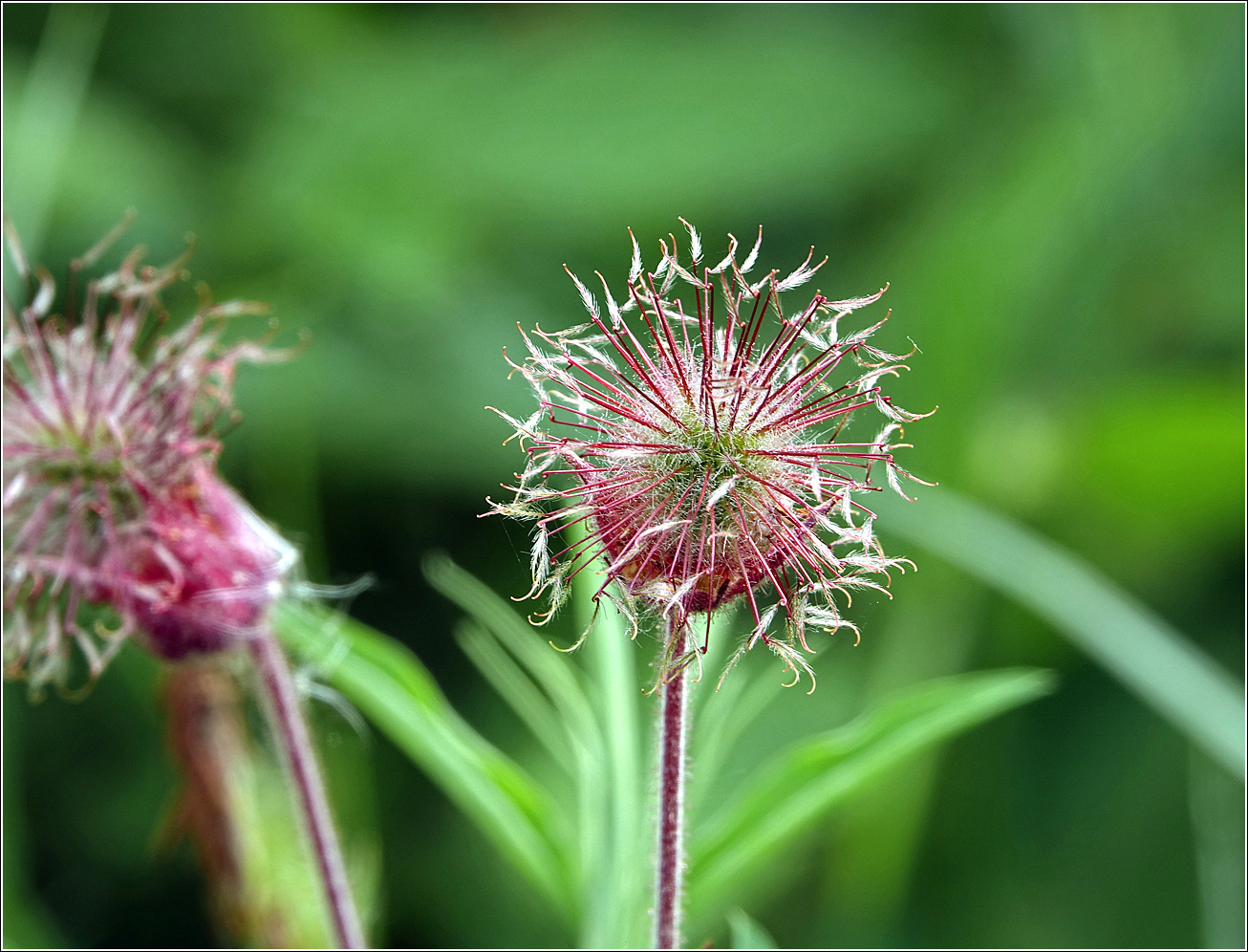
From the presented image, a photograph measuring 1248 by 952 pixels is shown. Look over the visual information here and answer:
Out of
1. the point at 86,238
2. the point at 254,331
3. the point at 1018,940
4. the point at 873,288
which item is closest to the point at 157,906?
the point at 254,331

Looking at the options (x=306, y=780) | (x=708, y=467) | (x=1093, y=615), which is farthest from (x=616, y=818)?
(x=1093, y=615)

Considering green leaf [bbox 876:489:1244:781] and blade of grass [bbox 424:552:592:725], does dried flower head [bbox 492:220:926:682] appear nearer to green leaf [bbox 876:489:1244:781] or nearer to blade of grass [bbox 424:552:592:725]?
blade of grass [bbox 424:552:592:725]

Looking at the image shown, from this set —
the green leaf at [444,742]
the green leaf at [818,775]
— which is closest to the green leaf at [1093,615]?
the green leaf at [818,775]

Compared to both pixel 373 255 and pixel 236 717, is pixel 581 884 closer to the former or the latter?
pixel 236 717

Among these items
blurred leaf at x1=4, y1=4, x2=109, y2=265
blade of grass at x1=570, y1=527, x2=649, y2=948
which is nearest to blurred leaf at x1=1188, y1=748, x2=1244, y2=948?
blade of grass at x1=570, y1=527, x2=649, y2=948

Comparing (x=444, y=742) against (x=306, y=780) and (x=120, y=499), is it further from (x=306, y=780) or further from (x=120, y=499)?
(x=120, y=499)

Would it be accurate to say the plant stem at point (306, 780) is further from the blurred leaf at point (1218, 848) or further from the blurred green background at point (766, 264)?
the blurred leaf at point (1218, 848)
